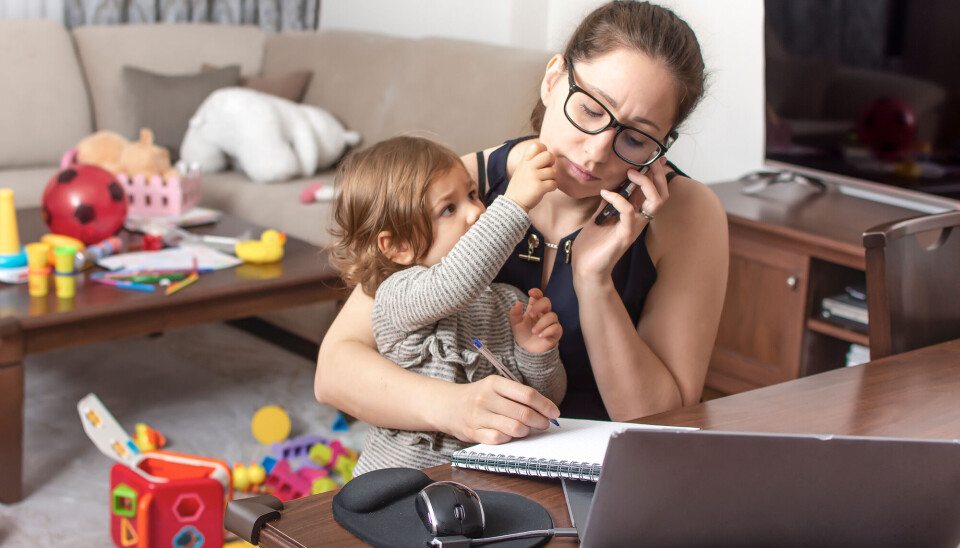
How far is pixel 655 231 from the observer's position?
132 centimetres

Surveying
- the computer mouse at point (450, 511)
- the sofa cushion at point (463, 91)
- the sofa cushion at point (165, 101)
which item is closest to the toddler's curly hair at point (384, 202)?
the computer mouse at point (450, 511)

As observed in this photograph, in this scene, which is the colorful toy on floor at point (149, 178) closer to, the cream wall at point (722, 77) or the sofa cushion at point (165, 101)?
the sofa cushion at point (165, 101)

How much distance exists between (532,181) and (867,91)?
1845mm

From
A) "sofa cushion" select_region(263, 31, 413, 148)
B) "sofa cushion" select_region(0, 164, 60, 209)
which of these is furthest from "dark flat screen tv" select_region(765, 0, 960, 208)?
"sofa cushion" select_region(0, 164, 60, 209)

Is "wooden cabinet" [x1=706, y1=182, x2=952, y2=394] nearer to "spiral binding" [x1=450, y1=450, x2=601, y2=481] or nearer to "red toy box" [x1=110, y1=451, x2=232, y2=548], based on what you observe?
"red toy box" [x1=110, y1=451, x2=232, y2=548]

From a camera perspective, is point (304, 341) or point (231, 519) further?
point (304, 341)

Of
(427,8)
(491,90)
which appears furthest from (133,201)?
(427,8)

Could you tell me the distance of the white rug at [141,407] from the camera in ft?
6.63

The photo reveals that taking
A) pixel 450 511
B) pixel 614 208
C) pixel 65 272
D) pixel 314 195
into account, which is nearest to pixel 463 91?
pixel 314 195

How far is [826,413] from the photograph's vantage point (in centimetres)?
100

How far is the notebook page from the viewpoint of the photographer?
865 millimetres

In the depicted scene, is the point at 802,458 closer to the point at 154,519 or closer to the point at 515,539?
the point at 515,539

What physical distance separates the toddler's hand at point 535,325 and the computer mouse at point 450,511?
412mm

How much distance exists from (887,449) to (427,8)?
3703 millimetres
